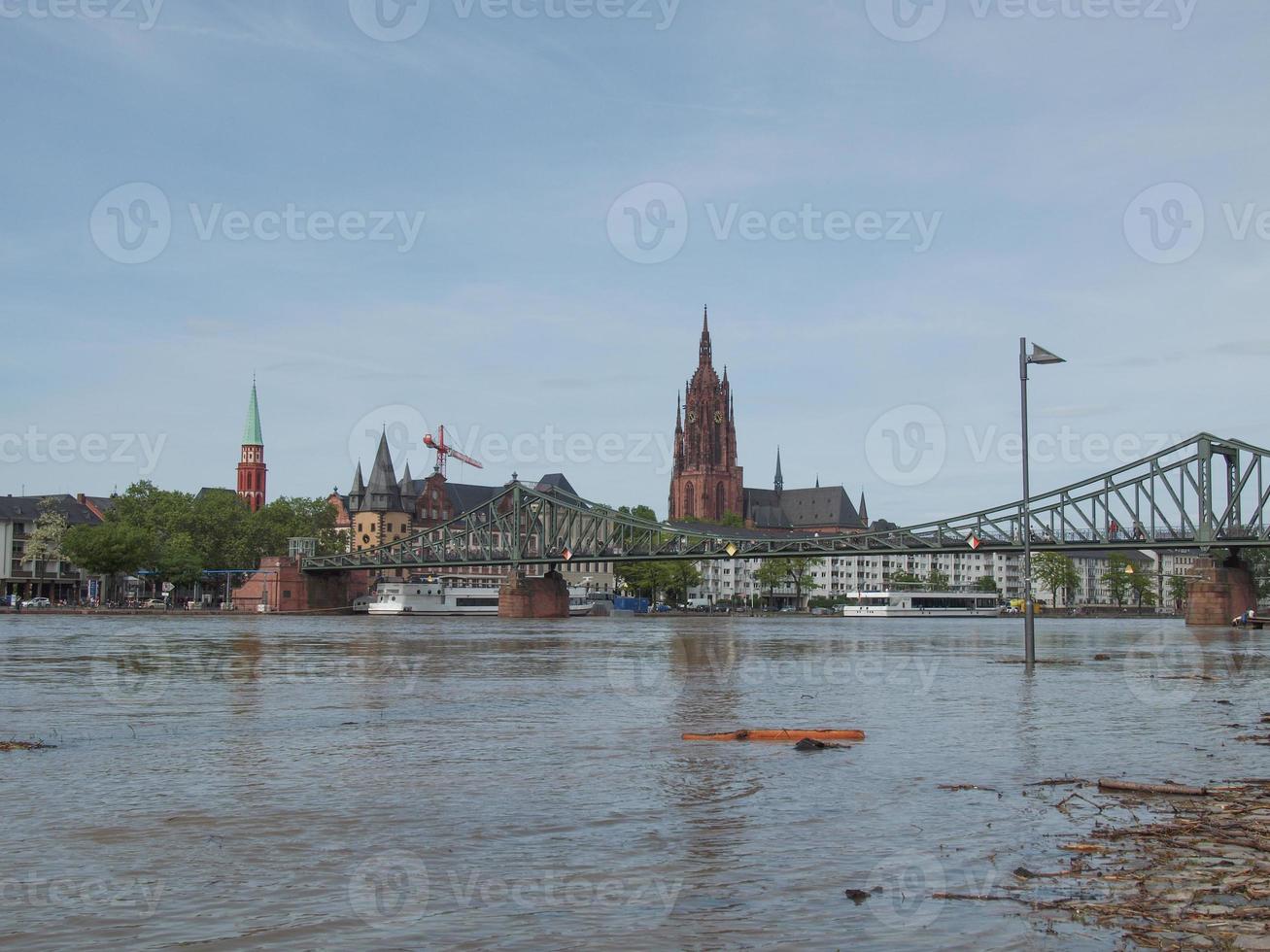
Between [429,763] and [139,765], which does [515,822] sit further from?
[139,765]

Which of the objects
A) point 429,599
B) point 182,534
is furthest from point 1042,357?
point 182,534

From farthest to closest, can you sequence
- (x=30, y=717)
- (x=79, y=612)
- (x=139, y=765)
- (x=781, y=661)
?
(x=79, y=612), (x=781, y=661), (x=30, y=717), (x=139, y=765)

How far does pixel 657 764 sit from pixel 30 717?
12.5 meters

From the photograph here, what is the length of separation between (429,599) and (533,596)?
1854 cm

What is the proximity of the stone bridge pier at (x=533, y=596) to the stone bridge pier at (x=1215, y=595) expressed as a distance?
6921 cm

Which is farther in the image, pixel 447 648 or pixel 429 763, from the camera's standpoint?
pixel 447 648

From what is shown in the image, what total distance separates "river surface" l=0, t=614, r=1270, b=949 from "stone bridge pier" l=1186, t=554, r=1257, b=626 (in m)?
91.7

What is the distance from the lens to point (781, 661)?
159 feet

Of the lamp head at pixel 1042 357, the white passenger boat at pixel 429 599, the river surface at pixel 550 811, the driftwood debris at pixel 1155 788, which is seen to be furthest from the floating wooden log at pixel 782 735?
the white passenger boat at pixel 429 599

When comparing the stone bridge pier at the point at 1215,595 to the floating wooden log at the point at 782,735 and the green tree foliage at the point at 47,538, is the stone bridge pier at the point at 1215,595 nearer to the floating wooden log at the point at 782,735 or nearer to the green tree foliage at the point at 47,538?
the floating wooden log at the point at 782,735

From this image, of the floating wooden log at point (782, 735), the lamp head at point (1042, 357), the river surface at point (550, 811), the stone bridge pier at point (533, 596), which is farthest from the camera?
the stone bridge pier at point (533, 596)

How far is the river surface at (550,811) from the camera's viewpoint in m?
9.18

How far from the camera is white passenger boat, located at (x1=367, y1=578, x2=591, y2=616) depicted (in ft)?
530

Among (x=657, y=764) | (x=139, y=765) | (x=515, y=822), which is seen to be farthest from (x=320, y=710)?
(x=515, y=822)
